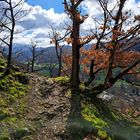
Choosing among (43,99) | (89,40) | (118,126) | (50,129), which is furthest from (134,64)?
(50,129)

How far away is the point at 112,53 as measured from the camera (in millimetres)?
27469

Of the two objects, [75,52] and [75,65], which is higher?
[75,52]

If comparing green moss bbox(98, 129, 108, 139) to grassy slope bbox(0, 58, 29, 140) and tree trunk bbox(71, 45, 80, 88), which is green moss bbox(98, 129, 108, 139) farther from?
tree trunk bbox(71, 45, 80, 88)

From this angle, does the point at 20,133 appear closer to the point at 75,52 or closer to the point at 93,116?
the point at 93,116

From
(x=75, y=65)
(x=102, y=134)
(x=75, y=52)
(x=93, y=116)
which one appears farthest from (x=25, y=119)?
(x=75, y=52)

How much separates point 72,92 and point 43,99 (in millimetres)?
2735

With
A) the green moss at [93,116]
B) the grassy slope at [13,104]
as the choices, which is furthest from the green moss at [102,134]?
the grassy slope at [13,104]

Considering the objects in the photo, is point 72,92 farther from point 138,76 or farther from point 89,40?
point 138,76

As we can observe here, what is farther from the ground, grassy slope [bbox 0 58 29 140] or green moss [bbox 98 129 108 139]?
grassy slope [bbox 0 58 29 140]

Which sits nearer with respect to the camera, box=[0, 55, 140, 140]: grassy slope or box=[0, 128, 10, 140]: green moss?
box=[0, 128, 10, 140]: green moss

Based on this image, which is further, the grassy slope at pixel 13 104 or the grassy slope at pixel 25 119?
the grassy slope at pixel 25 119

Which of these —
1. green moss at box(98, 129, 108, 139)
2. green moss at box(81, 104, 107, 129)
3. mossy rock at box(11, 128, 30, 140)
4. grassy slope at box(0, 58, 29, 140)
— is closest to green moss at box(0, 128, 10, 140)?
grassy slope at box(0, 58, 29, 140)

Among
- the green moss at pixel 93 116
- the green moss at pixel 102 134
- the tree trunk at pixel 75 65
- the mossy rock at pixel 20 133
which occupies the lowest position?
the green moss at pixel 102 134

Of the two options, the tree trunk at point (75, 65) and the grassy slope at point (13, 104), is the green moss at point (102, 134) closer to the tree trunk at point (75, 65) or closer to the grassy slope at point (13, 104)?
the grassy slope at point (13, 104)
